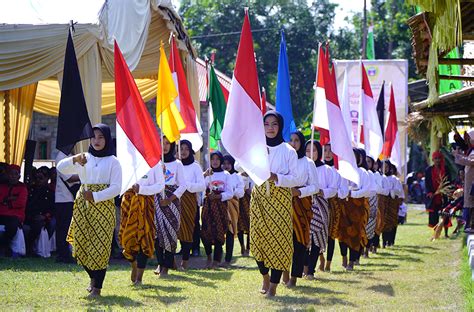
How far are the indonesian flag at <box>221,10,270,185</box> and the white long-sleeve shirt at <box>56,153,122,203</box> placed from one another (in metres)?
1.14

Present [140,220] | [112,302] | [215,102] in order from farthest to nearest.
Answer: [215,102], [140,220], [112,302]

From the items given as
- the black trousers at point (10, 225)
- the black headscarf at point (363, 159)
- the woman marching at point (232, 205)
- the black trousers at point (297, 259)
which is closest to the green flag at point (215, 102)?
the woman marching at point (232, 205)

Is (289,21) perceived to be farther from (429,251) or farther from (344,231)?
(344,231)

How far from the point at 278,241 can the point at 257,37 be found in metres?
38.2

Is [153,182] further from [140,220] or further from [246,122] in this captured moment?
[246,122]

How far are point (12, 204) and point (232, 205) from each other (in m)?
3.29

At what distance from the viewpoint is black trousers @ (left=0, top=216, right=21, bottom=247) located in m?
14.2

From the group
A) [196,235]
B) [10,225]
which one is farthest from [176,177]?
[10,225]

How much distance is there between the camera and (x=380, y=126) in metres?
16.5

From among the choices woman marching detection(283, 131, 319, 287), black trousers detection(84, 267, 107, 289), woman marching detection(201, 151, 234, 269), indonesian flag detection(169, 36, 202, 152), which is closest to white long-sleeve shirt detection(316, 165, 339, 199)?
woman marching detection(283, 131, 319, 287)

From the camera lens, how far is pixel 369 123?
15.9 meters

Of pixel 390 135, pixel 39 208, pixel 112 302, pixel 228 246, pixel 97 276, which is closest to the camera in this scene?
→ pixel 112 302

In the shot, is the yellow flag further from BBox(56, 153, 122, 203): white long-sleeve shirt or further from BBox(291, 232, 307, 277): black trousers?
BBox(56, 153, 122, 203): white long-sleeve shirt

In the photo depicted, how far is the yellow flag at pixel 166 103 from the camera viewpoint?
40.3ft
